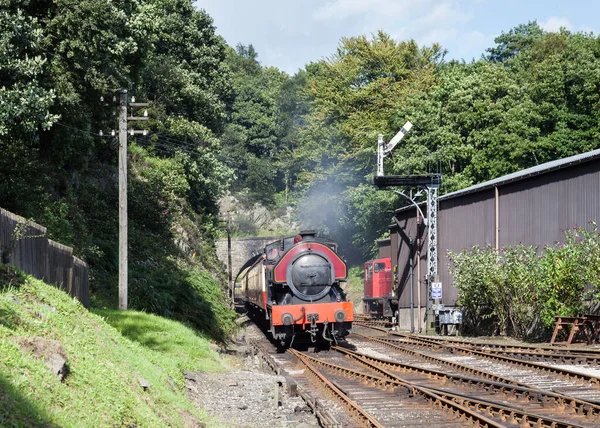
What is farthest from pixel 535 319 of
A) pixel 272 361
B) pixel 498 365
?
pixel 272 361

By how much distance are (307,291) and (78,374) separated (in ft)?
43.3

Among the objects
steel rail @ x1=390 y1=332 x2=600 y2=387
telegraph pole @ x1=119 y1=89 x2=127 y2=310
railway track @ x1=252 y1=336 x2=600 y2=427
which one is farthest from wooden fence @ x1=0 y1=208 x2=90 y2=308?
steel rail @ x1=390 y1=332 x2=600 y2=387

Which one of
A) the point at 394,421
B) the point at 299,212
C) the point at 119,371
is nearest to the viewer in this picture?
the point at 119,371

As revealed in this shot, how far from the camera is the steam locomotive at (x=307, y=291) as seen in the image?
2066 cm

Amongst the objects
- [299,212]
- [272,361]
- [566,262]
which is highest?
[299,212]

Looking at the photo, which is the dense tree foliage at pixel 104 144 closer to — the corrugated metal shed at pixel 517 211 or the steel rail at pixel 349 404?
the steel rail at pixel 349 404

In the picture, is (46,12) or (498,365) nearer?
(498,365)

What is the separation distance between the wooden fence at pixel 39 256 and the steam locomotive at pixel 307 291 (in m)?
6.38

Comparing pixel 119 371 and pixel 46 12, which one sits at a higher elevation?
pixel 46 12

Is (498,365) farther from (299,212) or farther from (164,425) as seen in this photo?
(299,212)

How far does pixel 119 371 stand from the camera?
9711 mm

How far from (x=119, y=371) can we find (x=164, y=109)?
2907 cm

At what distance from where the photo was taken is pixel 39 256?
13.1 m

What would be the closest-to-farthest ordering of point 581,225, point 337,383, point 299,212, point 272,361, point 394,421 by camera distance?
point 394,421
point 337,383
point 272,361
point 581,225
point 299,212
